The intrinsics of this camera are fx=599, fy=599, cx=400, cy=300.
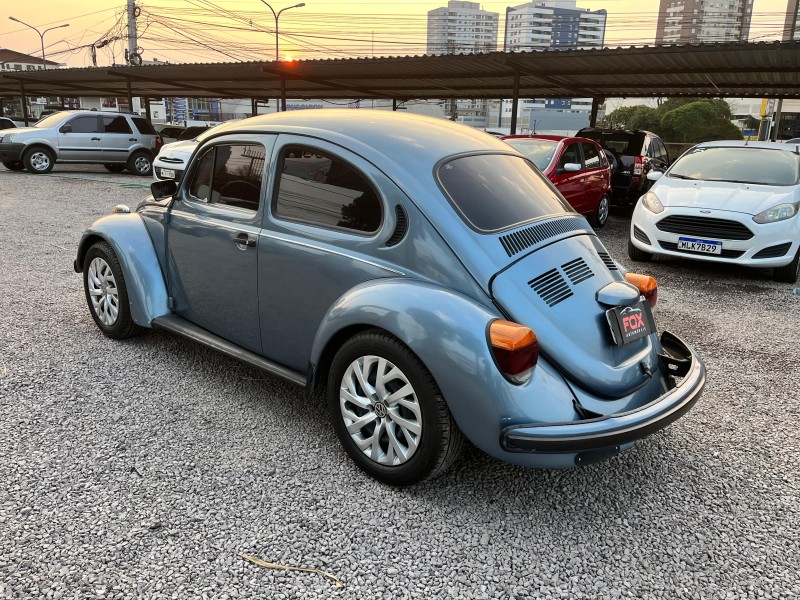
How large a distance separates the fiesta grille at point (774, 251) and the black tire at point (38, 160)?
17388 mm

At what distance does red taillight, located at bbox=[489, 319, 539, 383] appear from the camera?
242 centimetres

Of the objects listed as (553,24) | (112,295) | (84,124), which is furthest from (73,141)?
(553,24)

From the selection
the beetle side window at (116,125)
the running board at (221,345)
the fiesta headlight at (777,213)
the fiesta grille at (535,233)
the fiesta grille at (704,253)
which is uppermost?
the beetle side window at (116,125)

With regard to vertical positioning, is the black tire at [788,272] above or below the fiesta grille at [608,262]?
below

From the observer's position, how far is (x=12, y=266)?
684 cm

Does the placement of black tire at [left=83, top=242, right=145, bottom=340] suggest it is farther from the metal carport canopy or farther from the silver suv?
the silver suv

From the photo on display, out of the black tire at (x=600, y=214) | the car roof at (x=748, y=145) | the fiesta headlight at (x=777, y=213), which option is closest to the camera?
the fiesta headlight at (x=777, y=213)

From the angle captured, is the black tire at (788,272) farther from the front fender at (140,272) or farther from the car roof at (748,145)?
the front fender at (140,272)

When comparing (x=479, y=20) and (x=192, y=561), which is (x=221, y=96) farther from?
(x=479, y=20)

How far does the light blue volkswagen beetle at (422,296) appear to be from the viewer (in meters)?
2.47

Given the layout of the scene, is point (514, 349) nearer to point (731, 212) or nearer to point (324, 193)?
point (324, 193)

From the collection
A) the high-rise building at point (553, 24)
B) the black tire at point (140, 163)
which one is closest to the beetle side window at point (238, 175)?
the black tire at point (140, 163)

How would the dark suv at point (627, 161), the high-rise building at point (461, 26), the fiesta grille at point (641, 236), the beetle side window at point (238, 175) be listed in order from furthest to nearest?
the high-rise building at point (461, 26) → the dark suv at point (627, 161) → the fiesta grille at point (641, 236) → the beetle side window at point (238, 175)

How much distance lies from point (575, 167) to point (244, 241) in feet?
21.5
